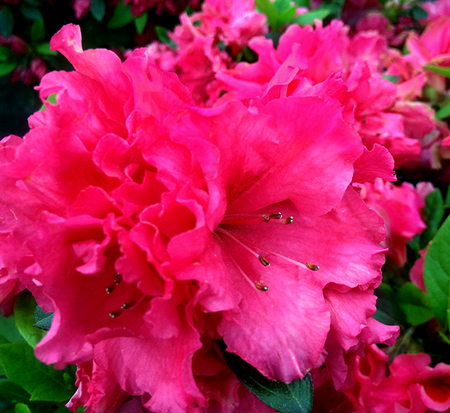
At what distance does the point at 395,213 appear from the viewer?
0.77 m

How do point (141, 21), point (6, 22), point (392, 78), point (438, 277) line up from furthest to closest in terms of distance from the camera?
point (141, 21) → point (6, 22) → point (392, 78) → point (438, 277)

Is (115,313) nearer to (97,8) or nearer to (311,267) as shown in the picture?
(311,267)

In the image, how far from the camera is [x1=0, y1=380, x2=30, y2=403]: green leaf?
2.05 ft

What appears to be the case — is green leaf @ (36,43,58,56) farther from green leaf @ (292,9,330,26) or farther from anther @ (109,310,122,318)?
anther @ (109,310,122,318)

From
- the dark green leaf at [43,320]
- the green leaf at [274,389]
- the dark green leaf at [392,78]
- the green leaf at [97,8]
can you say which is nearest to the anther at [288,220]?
the green leaf at [274,389]

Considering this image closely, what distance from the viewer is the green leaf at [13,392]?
24.6 inches

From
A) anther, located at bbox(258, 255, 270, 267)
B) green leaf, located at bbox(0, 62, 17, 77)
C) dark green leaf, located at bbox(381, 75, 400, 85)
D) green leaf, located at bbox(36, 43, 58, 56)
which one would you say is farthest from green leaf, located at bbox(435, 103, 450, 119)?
green leaf, located at bbox(0, 62, 17, 77)

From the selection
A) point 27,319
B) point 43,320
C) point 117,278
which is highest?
point 117,278

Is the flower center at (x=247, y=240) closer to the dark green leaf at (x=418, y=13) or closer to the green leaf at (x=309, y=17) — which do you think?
the green leaf at (x=309, y=17)

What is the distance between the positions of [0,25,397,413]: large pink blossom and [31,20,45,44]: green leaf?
1086mm

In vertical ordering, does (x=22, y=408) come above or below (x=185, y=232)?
below

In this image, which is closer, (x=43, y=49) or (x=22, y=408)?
(x=22, y=408)

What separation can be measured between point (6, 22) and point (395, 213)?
1.23 m

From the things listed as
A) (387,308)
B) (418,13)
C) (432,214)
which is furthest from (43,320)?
(418,13)
